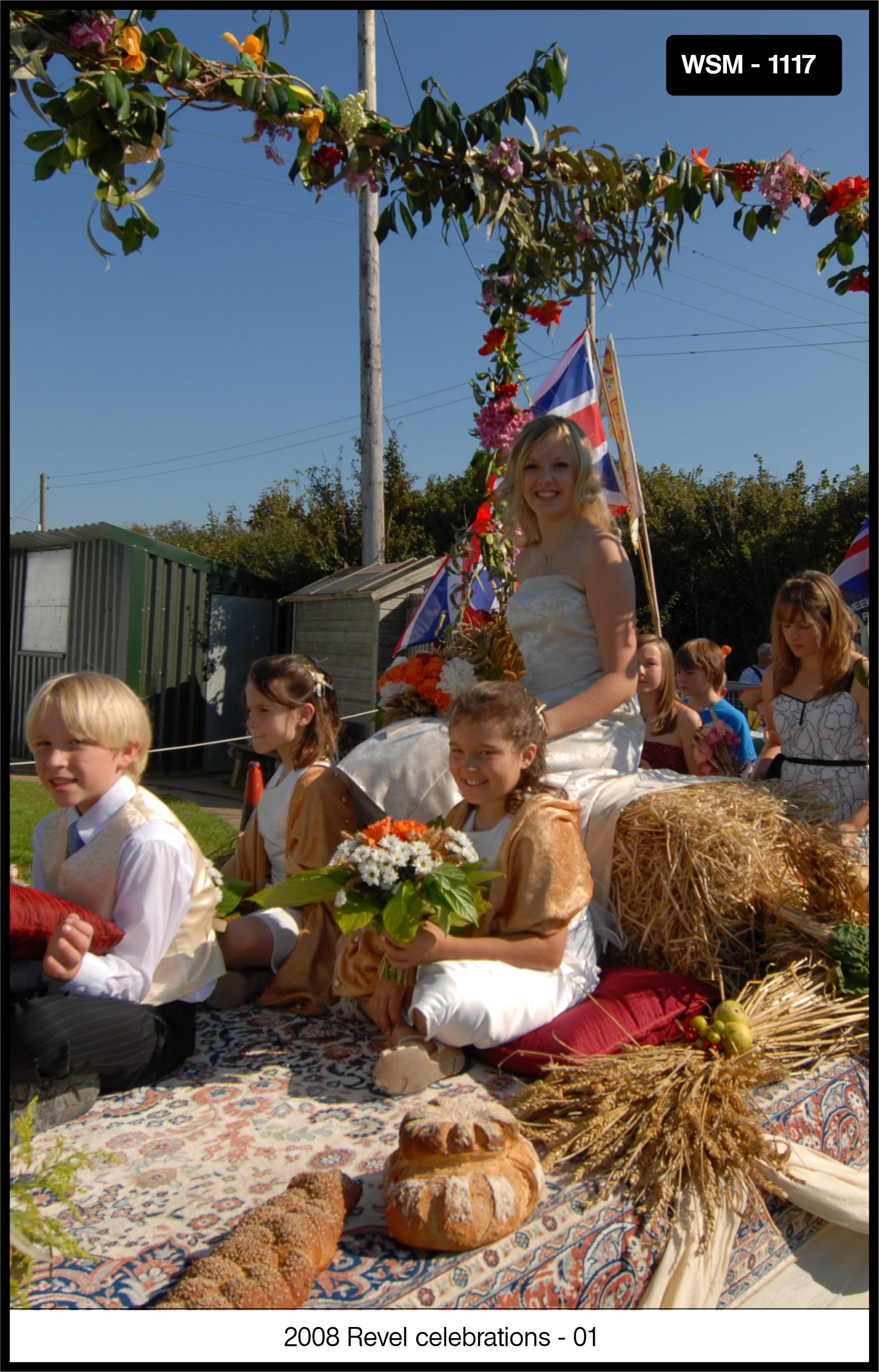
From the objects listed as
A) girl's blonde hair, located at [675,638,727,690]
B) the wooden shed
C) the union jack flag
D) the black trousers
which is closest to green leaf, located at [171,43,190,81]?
the black trousers

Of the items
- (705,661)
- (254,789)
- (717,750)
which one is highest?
(705,661)

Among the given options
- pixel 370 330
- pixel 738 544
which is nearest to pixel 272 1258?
pixel 370 330

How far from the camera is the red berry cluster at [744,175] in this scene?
10.3ft

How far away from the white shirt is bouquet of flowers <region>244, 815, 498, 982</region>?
23 cm

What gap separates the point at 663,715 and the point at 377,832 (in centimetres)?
281

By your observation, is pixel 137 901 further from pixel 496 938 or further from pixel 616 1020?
pixel 616 1020

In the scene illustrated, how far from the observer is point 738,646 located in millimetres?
13633

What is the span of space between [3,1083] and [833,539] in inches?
524

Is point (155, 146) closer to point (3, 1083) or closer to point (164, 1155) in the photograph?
point (3, 1083)

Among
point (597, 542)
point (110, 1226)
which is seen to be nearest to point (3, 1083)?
point (110, 1226)

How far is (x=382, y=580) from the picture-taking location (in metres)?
11.4

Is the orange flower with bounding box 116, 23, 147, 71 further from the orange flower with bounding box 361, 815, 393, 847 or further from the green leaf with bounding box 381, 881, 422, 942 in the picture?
the green leaf with bounding box 381, 881, 422, 942

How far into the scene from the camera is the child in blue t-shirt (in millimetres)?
5074

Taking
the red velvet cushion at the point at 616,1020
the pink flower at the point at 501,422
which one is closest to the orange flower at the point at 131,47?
the pink flower at the point at 501,422
